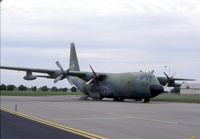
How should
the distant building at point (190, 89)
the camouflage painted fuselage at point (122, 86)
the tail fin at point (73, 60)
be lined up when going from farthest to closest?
the distant building at point (190, 89) < the tail fin at point (73, 60) < the camouflage painted fuselage at point (122, 86)

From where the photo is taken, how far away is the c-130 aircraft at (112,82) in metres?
40.8

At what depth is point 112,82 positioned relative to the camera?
45.2 metres

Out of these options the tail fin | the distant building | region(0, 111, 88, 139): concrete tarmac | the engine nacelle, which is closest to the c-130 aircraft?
the engine nacelle

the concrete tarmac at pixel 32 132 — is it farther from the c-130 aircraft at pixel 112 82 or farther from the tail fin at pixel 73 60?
the tail fin at pixel 73 60

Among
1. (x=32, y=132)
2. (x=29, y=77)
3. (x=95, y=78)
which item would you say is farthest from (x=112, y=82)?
(x=32, y=132)

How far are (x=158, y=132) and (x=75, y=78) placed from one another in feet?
125

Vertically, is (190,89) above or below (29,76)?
below

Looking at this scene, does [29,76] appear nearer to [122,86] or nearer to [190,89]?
[122,86]

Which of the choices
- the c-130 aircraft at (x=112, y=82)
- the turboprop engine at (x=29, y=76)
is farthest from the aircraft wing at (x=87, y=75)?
the turboprop engine at (x=29, y=76)

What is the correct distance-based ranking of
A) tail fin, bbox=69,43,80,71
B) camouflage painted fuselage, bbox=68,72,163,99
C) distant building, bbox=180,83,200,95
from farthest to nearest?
distant building, bbox=180,83,200,95 < tail fin, bbox=69,43,80,71 < camouflage painted fuselage, bbox=68,72,163,99

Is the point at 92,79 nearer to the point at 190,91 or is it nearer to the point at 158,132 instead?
the point at 158,132

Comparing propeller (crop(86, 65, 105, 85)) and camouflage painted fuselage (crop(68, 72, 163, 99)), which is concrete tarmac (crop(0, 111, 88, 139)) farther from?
propeller (crop(86, 65, 105, 85))

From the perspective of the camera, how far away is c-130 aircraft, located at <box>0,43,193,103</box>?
40844 millimetres

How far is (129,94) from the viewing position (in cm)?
4284
